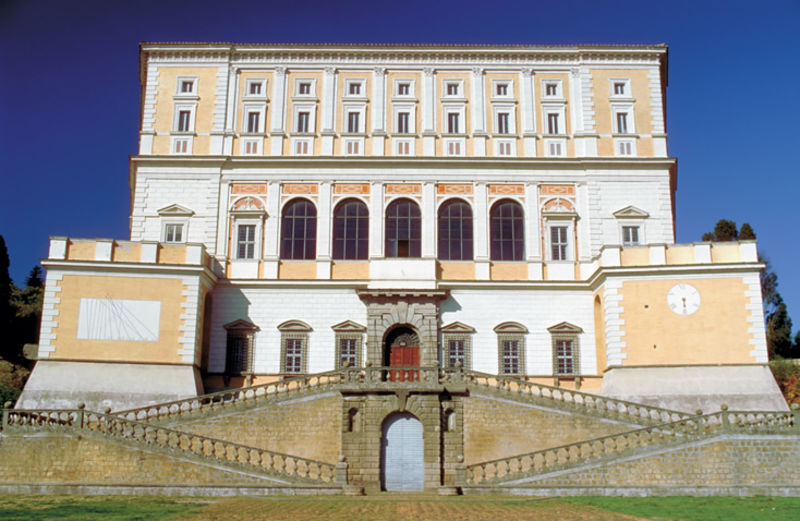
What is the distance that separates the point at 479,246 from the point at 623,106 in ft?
31.4

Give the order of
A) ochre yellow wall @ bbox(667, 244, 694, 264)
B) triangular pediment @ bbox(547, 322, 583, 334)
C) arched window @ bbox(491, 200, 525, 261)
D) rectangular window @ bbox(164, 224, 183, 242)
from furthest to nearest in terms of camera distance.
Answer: arched window @ bbox(491, 200, 525, 261)
rectangular window @ bbox(164, 224, 183, 242)
triangular pediment @ bbox(547, 322, 583, 334)
ochre yellow wall @ bbox(667, 244, 694, 264)

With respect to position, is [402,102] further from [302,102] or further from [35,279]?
[35,279]

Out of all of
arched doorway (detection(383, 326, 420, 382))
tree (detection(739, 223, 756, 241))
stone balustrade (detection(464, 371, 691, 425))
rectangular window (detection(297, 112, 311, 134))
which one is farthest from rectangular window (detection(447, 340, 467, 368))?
tree (detection(739, 223, 756, 241))

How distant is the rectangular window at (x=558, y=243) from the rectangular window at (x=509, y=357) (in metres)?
4.45

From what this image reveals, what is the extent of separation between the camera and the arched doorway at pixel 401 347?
1296 inches

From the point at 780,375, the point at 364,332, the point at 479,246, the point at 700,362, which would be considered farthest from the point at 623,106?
the point at 780,375

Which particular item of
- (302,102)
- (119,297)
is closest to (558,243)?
(302,102)

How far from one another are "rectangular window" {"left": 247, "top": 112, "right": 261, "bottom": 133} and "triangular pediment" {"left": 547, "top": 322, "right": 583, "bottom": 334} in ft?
52.3

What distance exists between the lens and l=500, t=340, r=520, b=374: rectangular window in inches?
1296

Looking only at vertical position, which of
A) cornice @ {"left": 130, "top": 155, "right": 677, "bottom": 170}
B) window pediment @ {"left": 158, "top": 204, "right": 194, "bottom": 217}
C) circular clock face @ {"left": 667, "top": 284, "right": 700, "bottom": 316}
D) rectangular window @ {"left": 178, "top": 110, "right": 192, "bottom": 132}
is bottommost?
circular clock face @ {"left": 667, "top": 284, "right": 700, "bottom": 316}

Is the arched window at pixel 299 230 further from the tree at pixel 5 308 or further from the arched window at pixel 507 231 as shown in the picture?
the tree at pixel 5 308

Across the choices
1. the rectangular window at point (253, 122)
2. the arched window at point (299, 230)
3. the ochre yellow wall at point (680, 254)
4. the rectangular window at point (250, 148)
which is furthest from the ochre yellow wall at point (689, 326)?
the rectangular window at point (253, 122)

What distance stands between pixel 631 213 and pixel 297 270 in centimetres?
1476

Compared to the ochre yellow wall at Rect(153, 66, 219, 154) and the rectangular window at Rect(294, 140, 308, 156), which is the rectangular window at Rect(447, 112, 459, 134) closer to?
the rectangular window at Rect(294, 140, 308, 156)
